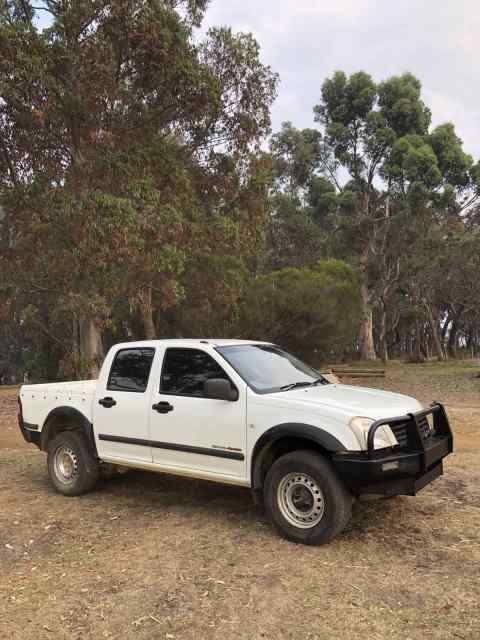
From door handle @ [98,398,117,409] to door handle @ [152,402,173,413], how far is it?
0.61 meters

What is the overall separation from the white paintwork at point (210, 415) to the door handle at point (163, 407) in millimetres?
47

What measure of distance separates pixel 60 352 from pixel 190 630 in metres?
26.2

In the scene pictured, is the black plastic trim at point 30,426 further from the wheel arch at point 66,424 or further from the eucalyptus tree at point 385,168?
the eucalyptus tree at point 385,168

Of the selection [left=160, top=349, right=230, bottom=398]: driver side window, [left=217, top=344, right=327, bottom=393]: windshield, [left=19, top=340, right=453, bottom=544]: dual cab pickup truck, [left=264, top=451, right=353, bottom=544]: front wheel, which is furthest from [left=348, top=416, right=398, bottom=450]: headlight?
[left=160, top=349, right=230, bottom=398]: driver side window

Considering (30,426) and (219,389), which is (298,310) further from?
(219,389)

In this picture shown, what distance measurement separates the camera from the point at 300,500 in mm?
5039

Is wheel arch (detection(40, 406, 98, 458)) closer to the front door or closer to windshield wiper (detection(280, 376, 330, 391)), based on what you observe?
the front door

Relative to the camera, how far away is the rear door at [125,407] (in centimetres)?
607

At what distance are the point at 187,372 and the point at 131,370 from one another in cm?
81

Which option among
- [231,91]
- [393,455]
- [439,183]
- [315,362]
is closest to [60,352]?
[315,362]

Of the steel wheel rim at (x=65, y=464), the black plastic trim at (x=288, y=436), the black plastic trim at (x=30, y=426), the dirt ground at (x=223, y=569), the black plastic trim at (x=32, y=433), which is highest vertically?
the black plastic trim at (x=288, y=436)

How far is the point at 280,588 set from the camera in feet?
13.6

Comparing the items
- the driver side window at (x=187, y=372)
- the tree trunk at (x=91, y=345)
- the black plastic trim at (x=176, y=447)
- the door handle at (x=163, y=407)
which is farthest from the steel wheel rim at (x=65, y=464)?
the tree trunk at (x=91, y=345)

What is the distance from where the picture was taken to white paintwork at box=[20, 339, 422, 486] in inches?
198
